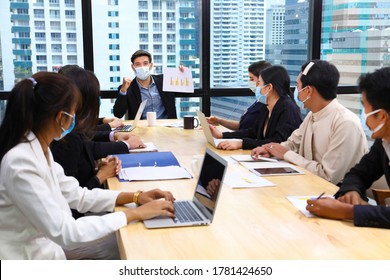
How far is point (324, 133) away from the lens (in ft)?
8.05

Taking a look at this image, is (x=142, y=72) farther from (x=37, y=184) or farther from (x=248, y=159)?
(x=37, y=184)

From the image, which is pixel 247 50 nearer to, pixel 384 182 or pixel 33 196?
pixel 384 182

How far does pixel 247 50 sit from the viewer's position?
17.3ft

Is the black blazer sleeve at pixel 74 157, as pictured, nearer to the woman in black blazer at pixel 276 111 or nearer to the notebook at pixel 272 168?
the notebook at pixel 272 168

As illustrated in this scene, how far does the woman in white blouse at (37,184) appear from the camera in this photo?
53.8 inches

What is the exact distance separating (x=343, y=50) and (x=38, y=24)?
11.4 feet

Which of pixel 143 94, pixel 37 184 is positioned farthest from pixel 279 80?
pixel 37 184

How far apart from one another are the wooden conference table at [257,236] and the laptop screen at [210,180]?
8cm

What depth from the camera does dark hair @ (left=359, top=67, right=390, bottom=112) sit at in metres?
1.76

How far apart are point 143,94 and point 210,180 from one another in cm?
315

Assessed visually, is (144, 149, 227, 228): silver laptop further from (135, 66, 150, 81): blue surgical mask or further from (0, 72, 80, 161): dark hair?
(135, 66, 150, 81): blue surgical mask

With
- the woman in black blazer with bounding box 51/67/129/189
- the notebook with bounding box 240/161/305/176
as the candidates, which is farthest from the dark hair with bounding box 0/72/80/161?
the notebook with bounding box 240/161/305/176

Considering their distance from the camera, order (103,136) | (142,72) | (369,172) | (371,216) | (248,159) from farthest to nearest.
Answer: (142,72), (103,136), (248,159), (369,172), (371,216)

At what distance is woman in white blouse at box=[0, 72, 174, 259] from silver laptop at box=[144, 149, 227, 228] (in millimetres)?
51
